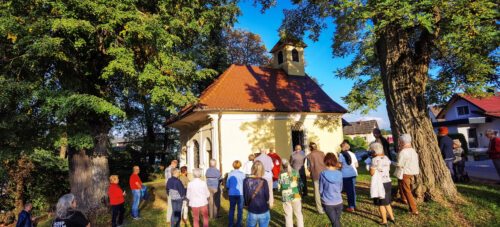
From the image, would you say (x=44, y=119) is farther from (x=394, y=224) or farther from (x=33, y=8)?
(x=394, y=224)

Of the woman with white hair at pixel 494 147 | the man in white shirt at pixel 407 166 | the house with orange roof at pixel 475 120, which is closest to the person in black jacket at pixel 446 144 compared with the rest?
the woman with white hair at pixel 494 147

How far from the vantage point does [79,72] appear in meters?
9.86

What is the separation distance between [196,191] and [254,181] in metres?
2.05

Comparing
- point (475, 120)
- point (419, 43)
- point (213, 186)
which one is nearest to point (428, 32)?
point (419, 43)

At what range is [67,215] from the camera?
3.88 metres

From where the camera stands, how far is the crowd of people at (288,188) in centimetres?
514

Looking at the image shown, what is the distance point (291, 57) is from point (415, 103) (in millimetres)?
12224

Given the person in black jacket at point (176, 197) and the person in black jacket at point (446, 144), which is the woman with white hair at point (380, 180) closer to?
the person in black jacket at point (446, 144)

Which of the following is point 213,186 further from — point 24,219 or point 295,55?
Result: point 295,55

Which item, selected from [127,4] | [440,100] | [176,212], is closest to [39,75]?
[127,4]

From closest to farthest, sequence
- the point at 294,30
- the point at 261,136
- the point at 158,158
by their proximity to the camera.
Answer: the point at 294,30
the point at 261,136
the point at 158,158

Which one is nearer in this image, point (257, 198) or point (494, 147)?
point (257, 198)

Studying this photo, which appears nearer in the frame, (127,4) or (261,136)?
(127,4)

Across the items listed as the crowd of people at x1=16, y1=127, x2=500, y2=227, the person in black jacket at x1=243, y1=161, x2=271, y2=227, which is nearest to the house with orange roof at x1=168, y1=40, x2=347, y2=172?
the crowd of people at x1=16, y1=127, x2=500, y2=227
